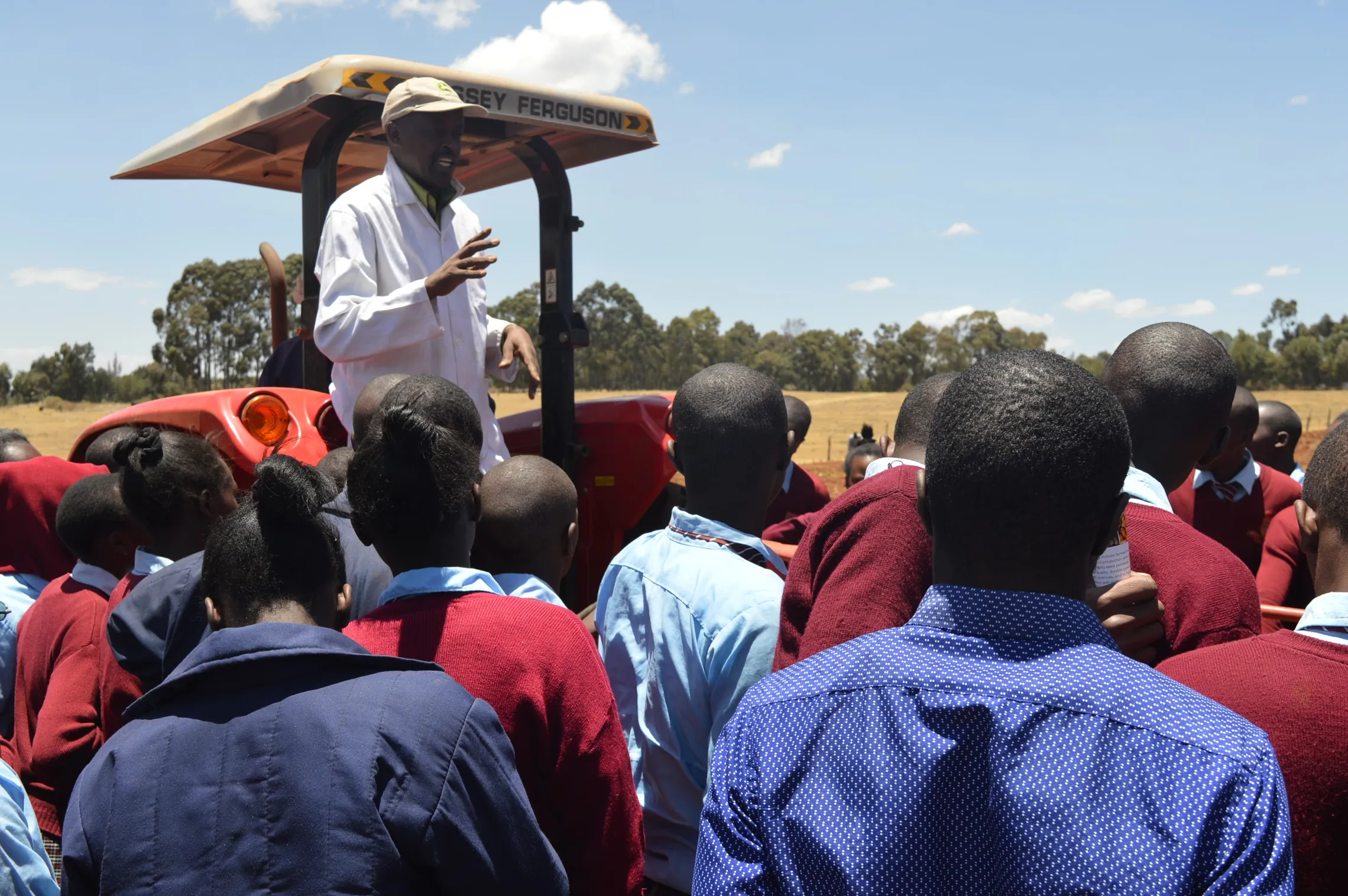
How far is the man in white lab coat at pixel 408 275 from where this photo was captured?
3.78m

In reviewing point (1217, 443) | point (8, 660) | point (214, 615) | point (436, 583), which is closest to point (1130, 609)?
point (1217, 443)

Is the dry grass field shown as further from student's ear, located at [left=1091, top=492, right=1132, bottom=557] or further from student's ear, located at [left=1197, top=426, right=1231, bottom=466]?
student's ear, located at [left=1091, top=492, right=1132, bottom=557]

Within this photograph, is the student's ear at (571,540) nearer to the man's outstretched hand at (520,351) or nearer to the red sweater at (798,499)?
the man's outstretched hand at (520,351)

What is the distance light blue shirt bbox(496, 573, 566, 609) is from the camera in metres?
2.39

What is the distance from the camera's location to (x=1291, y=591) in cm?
354

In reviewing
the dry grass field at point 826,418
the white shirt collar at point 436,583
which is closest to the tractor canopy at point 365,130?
the white shirt collar at point 436,583

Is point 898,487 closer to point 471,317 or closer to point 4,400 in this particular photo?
point 471,317

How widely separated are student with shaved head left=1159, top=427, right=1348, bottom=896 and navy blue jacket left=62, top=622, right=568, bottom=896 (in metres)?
1.03

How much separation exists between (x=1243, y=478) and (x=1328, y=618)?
3534 mm

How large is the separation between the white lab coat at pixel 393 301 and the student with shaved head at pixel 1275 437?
4.51m

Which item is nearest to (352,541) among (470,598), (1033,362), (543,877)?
(470,598)

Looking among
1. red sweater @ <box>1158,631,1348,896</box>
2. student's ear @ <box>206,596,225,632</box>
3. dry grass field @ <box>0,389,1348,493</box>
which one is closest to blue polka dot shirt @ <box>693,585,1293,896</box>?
red sweater @ <box>1158,631,1348,896</box>

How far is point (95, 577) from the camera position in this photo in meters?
3.02

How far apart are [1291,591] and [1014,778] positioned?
9.34 feet
